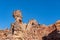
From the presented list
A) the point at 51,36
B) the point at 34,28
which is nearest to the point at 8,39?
the point at 34,28

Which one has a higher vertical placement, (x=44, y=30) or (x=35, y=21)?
(x=35, y=21)

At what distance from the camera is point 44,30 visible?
40500 millimetres

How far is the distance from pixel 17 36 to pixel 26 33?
2037mm

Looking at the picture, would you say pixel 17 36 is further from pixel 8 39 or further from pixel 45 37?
pixel 45 37

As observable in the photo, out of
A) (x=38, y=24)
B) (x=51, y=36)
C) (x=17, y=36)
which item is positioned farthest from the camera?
(x=38, y=24)

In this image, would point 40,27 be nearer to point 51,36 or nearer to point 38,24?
point 38,24

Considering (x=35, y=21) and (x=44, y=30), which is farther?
(x=35, y=21)

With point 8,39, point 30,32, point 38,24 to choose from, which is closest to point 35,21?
point 38,24

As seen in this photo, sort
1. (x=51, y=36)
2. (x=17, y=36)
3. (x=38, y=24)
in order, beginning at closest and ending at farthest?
(x=51, y=36) → (x=17, y=36) → (x=38, y=24)

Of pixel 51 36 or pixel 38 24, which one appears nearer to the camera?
pixel 51 36

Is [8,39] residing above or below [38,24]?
below

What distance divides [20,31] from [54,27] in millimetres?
6504

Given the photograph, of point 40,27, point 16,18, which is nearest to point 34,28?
point 40,27

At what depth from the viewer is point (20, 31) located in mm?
40219
